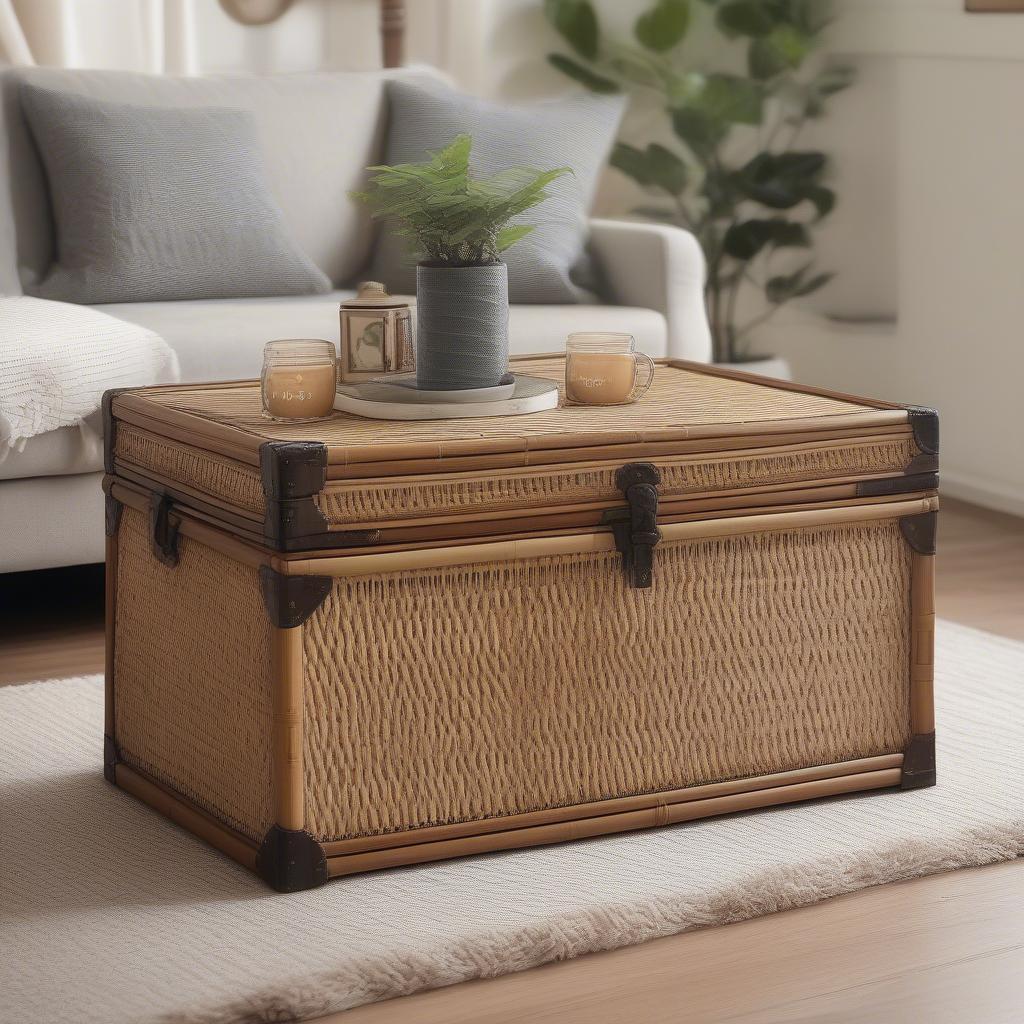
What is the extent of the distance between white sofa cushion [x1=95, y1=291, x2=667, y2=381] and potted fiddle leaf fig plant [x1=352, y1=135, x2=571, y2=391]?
905mm

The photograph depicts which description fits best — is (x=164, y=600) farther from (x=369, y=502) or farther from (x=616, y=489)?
(x=616, y=489)

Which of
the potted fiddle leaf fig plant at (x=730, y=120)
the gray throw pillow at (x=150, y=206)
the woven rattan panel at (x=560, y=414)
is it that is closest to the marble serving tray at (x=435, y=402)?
the woven rattan panel at (x=560, y=414)

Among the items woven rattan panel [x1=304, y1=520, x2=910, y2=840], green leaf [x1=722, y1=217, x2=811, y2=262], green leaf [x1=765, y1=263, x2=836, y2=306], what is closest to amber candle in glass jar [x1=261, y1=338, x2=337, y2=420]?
woven rattan panel [x1=304, y1=520, x2=910, y2=840]

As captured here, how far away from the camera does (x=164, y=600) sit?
177 cm

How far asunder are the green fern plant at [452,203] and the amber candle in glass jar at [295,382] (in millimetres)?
162

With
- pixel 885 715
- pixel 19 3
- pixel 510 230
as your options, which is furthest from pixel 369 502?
pixel 19 3

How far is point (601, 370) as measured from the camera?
1.84 meters

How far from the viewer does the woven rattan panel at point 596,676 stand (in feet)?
5.21

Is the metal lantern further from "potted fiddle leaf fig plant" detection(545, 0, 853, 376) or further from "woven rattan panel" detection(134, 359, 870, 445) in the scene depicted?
"potted fiddle leaf fig plant" detection(545, 0, 853, 376)

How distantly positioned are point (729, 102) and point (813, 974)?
2.78 m

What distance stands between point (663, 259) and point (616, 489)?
1.49 m

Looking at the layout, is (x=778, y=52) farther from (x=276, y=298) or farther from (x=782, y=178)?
(x=276, y=298)

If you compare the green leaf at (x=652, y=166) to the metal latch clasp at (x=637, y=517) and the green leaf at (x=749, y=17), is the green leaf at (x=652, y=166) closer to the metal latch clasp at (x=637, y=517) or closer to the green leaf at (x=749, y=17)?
the green leaf at (x=749, y=17)

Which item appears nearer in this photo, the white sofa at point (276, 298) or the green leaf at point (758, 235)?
the white sofa at point (276, 298)
